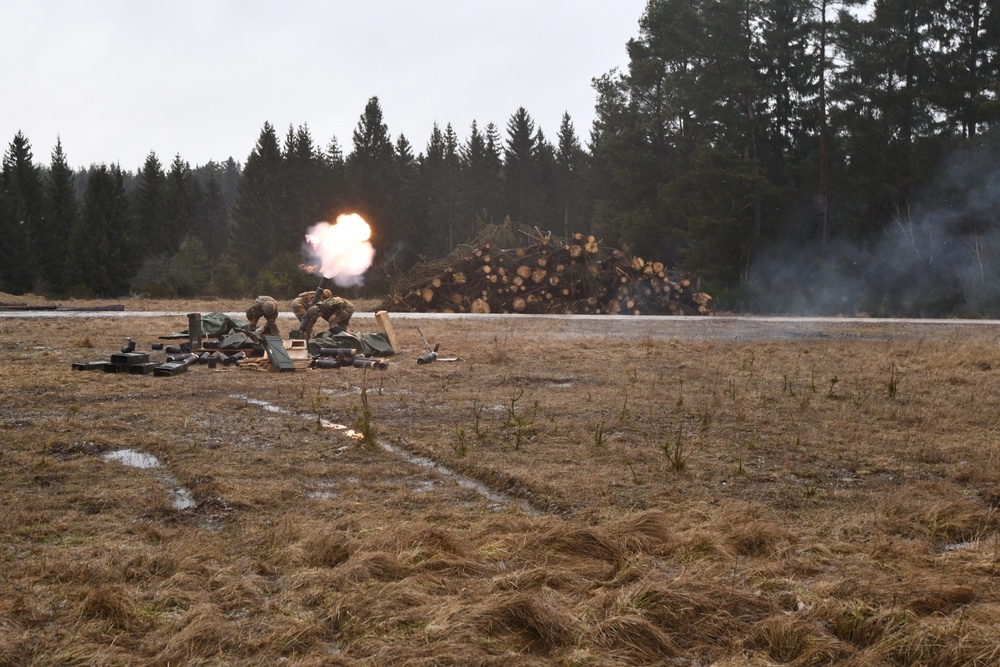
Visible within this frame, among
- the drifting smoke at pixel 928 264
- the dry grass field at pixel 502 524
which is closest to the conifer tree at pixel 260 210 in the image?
the drifting smoke at pixel 928 264

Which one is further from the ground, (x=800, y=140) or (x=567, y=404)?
(x=800, y=140)

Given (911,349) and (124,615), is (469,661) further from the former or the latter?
(911,349)

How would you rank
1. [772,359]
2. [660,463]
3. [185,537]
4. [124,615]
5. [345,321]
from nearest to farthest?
[124,615]
[185,537]
[660,463]
[772,359]
[345,321]

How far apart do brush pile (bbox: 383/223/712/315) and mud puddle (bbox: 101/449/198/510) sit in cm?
1824

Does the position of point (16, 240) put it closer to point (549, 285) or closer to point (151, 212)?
point (151, 212)

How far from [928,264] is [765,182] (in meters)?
6.61

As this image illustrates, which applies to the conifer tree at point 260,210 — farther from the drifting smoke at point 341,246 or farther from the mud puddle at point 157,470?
the mud puddle at point 157,470

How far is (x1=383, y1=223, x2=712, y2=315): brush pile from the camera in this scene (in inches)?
968

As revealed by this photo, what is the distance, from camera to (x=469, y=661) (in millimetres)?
2879

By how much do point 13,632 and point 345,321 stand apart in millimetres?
10674

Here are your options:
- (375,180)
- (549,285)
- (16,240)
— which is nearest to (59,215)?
(16,240)

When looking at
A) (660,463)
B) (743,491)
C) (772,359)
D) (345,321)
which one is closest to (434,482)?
(660,463)

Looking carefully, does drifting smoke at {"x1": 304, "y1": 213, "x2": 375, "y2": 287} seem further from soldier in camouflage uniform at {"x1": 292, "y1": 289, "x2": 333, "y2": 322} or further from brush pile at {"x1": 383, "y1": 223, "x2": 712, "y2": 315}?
brush pile at {"x1": 383, "y1": 223, "x2": 712, "y2": 315}

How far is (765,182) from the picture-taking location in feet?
102
